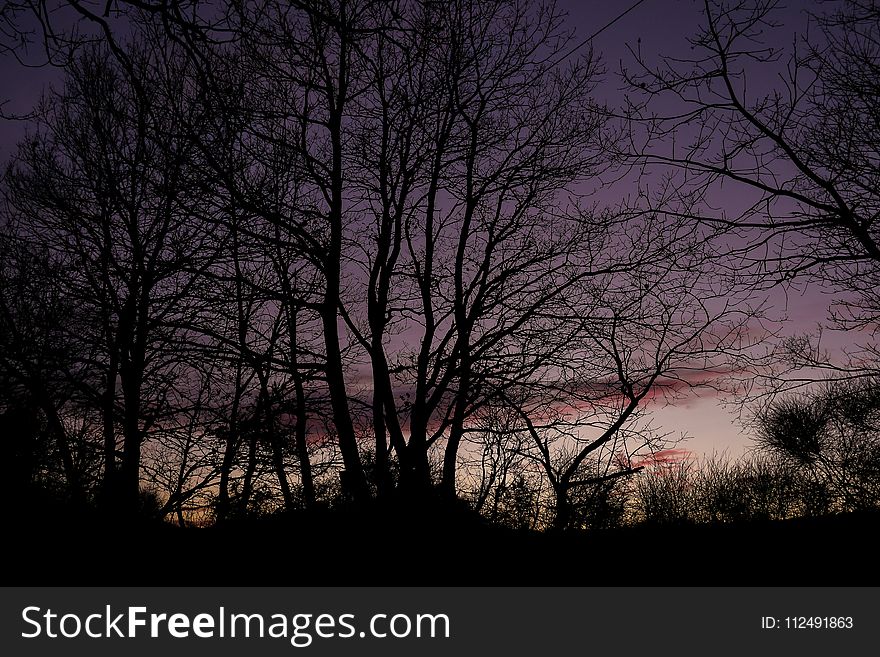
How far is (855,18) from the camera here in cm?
706

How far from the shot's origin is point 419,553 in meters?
5.99

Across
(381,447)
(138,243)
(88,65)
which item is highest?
(88,65)

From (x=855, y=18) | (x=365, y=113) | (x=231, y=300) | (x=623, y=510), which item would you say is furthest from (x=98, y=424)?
(x=855, y=18)

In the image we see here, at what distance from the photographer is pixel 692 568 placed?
5340mm

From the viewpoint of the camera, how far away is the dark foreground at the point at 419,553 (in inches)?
207

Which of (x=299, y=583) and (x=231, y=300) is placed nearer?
(x=299, y=583)

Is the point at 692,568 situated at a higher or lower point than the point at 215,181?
lower

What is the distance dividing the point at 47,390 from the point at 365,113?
254 inches

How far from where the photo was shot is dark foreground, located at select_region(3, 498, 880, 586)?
17.2 ft
